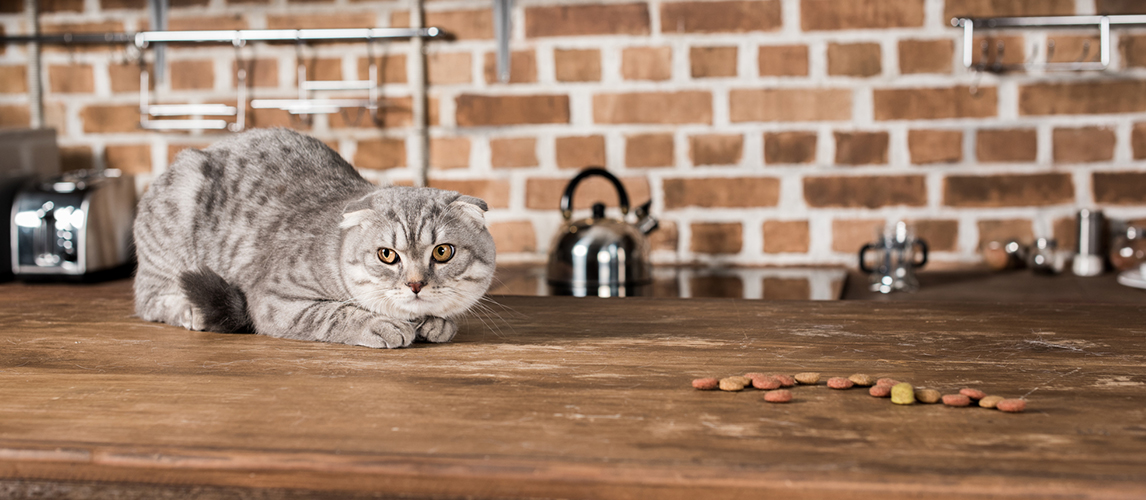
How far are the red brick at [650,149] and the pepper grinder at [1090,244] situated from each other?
0.91 meters

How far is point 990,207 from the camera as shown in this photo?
1.98 m

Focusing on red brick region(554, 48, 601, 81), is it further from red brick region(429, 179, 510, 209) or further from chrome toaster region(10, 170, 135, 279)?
chrome toaster region(10, 170, 135, 279)

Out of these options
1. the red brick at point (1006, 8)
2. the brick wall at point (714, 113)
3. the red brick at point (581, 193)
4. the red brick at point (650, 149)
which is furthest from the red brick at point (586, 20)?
the red brick at point (1006, 8)

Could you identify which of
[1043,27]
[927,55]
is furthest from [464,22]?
[1043,27]

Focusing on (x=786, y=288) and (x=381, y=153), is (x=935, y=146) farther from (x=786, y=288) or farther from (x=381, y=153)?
(x=381, y=153)

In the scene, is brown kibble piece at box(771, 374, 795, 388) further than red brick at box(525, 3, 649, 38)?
No

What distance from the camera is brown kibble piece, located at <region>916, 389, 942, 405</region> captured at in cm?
83

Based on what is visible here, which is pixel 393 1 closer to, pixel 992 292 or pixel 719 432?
pixel 992 292

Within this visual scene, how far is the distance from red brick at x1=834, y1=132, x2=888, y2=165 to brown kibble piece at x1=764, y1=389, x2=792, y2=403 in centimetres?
127


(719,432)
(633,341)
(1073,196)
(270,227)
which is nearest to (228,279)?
(270,227)

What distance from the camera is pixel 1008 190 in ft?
6.44

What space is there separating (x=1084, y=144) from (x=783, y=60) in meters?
0.69

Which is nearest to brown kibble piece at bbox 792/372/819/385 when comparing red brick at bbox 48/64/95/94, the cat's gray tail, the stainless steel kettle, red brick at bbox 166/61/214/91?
the cat's gray tail

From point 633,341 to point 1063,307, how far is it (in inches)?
27.5
